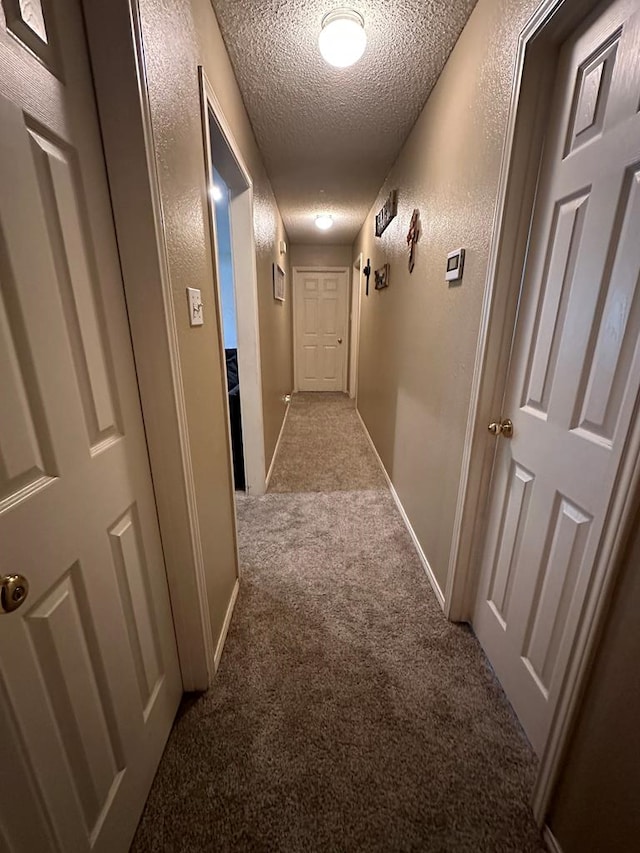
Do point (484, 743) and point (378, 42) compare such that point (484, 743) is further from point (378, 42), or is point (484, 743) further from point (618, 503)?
point (378, 42)

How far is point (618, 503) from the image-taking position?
27.4 inches

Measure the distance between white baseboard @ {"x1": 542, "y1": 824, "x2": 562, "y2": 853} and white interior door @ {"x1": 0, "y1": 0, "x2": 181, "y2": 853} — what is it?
41.4 inches

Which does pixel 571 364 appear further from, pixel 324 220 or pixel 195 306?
pixel 324 220

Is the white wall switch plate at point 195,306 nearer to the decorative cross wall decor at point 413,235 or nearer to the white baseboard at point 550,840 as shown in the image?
the decorative cross wall decor at point 413,235

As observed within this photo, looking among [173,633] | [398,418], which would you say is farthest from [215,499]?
[398,418]

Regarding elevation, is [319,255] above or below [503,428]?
above

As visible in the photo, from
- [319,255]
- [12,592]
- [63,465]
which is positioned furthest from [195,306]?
[319,255]

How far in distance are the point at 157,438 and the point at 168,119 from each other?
0.84m

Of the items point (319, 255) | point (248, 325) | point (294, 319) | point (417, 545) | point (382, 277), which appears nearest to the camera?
point (417, 545)

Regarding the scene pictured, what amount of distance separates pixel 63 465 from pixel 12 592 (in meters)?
0.22

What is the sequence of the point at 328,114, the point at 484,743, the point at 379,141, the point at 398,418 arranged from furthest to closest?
the point at 398,418, the point at 379,141, the point at 328,114, the point at 484,743

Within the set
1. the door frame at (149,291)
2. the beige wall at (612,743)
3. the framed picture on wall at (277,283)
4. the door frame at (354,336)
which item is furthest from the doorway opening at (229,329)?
the door frame at (354,336)

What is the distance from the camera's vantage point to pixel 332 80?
1.63 metres

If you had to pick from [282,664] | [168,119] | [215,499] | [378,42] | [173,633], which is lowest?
[282,664]
